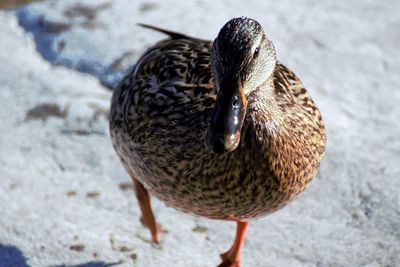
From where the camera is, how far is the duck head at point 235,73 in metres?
2.73

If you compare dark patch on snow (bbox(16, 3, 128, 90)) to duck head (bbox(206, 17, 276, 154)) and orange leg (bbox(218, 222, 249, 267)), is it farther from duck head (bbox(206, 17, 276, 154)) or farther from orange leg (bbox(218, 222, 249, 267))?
duck head (bbox(206, 17, 276, 154))

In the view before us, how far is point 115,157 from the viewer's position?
481 cm

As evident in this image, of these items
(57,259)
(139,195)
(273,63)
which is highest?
(273,63)

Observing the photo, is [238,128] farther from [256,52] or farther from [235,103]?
[256,52]

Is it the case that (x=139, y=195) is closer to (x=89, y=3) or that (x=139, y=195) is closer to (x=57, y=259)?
(x=57, y=259)

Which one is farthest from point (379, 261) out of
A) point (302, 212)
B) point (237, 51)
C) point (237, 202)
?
point (237, 51)

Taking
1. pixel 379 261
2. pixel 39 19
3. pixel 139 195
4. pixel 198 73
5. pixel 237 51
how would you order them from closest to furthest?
1. pixel 237 51
2. pixel 198 73
3. pixel 379 261
4. pixel 139 195
5. pixel 39 19

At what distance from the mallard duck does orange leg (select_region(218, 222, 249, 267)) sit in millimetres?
317

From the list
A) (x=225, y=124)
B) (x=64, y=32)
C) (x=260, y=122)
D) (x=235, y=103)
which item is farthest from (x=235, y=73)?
(x=64, y=32)

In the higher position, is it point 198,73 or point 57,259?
point 198,73

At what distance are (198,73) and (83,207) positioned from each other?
135 cm

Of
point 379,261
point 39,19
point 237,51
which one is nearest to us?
point 237,51

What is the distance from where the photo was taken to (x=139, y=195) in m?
4.19

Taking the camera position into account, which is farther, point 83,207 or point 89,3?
point 89,3
